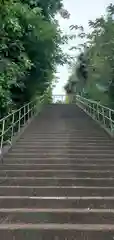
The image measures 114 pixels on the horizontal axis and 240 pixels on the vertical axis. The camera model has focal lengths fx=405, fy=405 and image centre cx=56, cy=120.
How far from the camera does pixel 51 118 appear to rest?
16422 mm

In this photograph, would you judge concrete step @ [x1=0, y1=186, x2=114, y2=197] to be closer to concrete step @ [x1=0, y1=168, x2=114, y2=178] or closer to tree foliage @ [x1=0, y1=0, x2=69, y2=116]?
concrete step @ [x1=0, y1=168, x2=114, y2=178]

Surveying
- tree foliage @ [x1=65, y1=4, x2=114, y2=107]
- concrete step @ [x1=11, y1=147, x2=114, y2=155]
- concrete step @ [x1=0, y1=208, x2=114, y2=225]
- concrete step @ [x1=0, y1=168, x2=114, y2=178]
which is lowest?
concrete step @ [x1=0, y1=208, x2=114, y2=225]

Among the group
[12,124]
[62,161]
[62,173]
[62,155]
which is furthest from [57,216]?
[12,124]

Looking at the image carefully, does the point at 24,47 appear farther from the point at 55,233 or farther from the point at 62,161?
the point at 55,233

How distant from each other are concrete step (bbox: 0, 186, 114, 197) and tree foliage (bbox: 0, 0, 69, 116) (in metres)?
2.56

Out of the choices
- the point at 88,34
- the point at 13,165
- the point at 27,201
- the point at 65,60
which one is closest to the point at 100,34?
the point at 88,34

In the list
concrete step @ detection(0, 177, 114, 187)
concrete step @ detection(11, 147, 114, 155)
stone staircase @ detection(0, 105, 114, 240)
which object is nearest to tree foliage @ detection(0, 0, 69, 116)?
concrete step @ detection(11, 147, 114, 155)

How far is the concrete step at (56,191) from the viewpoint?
254 inches

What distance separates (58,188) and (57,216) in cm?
121

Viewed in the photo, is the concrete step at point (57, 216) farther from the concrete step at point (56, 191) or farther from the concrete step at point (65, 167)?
the concrete step at point (65, 167)

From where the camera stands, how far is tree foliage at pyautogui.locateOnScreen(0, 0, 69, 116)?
823 cm

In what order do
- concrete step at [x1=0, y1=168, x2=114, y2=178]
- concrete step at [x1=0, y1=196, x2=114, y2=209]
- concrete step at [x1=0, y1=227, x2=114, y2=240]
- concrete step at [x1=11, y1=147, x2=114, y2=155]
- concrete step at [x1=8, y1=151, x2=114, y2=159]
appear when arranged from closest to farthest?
concrete step at [x1=0, y1=227, x2=114, y2=240], concrete step at [x1=0, y1=196, x2=114, y2=209], concrete step at [x1=0, y1=168, x2=114, y2=178], concrete step at [x1=8, y1=151, x2=114, y2=159], concrete step at [x1=11, y1=147, x2=114, y2=155]

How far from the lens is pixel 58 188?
21.5 feet

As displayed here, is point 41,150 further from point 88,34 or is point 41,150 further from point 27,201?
point 88,34
